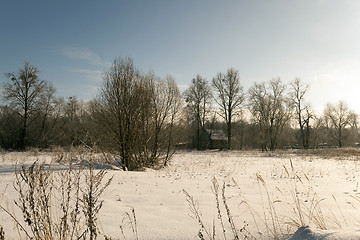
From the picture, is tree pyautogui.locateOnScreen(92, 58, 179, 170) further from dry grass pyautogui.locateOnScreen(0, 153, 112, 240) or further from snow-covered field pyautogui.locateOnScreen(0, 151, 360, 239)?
dry grass pyautogui.locateOnScreen(0, 153, 112, 240)

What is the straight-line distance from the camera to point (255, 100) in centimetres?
3325

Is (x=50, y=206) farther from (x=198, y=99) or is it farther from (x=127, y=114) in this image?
(x=198, y=99)

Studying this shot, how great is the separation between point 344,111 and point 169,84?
44.9m

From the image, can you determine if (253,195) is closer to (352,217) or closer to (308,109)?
(352,217)

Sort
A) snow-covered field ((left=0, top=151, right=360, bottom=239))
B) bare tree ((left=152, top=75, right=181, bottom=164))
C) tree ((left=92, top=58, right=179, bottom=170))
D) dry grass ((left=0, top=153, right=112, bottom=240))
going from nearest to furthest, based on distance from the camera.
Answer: dry grass ((left=0, top=153, right=112, bottom=240)), snow-covered field ((left=0, top=151, right=360, bottom=239)), tree ((left=92, top=58, right=179, bottom=170)), bare tree ((left=152, top=75, right=181, bottom=164))

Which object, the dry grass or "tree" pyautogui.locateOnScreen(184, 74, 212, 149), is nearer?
the dry grass

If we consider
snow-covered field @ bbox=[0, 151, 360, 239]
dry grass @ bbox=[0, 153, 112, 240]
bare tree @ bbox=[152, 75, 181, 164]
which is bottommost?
snow-covered field @ bbox=[0, 151, 360, 239]

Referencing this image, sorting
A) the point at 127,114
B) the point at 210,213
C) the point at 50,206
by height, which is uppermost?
the point at 127,114

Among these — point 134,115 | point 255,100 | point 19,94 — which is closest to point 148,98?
point 134,115

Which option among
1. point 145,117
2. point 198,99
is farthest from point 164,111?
point 198,99

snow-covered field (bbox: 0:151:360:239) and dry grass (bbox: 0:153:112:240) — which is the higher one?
dry grass (bbox: 0:153:112:240)

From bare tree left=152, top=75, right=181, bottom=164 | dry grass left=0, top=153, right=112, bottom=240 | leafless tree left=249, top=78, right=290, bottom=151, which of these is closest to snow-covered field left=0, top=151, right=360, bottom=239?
dry grass left=0, top=153, right=112, bottom=240

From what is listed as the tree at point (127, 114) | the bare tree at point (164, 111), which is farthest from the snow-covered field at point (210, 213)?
the bare tree at point (164, 111)

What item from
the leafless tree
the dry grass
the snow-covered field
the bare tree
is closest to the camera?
the dry grass
